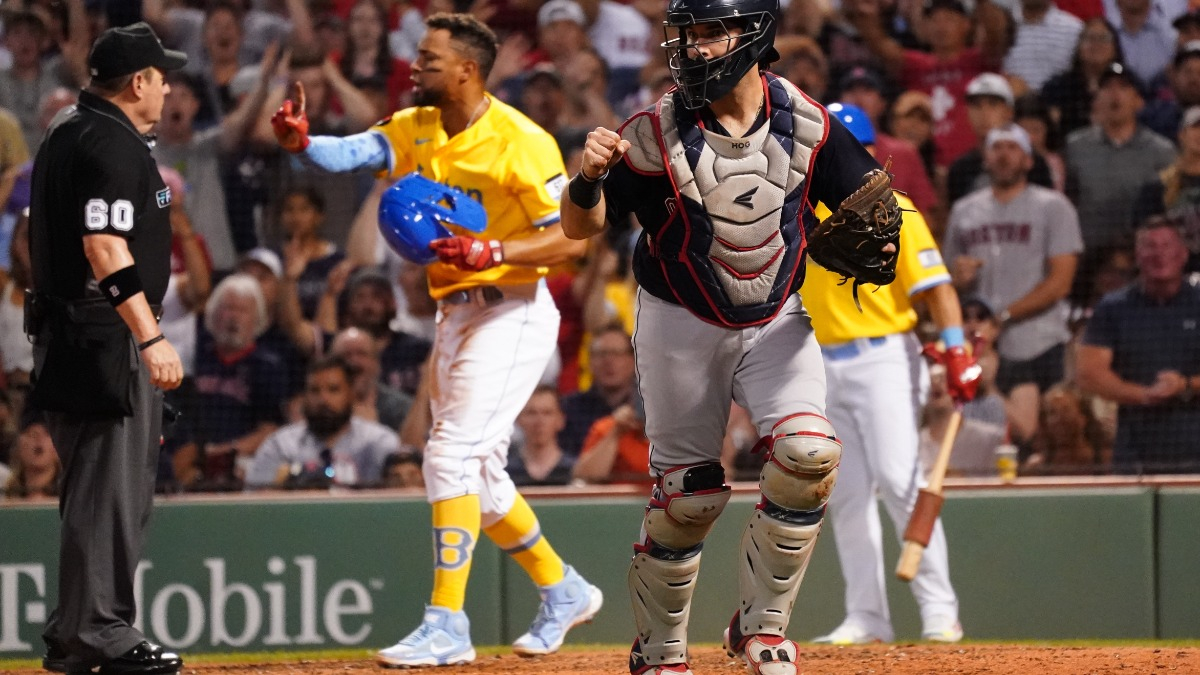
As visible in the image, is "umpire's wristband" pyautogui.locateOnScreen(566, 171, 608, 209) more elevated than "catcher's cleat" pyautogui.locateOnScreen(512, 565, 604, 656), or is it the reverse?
"umpire's wristband" pyautogui.locateOnScreen(566, 171, 608, 209)

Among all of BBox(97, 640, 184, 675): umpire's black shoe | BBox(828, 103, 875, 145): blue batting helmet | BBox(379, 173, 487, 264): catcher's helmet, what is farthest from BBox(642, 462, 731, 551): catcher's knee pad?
BBox(828, 103, 875, 145): blue batting helmet

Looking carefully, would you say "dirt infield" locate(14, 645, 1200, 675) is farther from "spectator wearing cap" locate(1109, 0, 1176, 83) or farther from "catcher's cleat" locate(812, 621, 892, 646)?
"spectator wearing cap" locate(1109, 0, 1176, 83)

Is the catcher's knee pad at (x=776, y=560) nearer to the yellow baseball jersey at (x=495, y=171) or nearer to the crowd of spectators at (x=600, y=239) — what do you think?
the yellow baseball jersey at (x=495, y=171)

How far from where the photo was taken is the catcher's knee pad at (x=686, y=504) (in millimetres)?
4293

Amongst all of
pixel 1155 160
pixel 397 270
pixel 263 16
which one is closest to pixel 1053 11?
pixel 1155 160

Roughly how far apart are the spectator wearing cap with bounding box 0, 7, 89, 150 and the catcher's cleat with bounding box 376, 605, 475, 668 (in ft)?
19.1

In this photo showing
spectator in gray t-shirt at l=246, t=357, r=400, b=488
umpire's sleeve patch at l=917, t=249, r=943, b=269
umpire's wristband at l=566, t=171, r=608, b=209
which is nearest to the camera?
umpire's wristband at l=566, t=171, r=608, b=209

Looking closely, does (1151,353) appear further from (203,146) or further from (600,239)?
(203,146)

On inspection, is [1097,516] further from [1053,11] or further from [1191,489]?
[1053,11]

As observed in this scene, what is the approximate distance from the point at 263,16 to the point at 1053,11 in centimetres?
505

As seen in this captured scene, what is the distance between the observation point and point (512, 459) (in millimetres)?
8133

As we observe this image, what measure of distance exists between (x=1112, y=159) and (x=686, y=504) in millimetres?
5368

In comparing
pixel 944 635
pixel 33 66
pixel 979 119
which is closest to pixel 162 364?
pixel 944 635

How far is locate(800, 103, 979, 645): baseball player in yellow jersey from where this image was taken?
21.6ft
